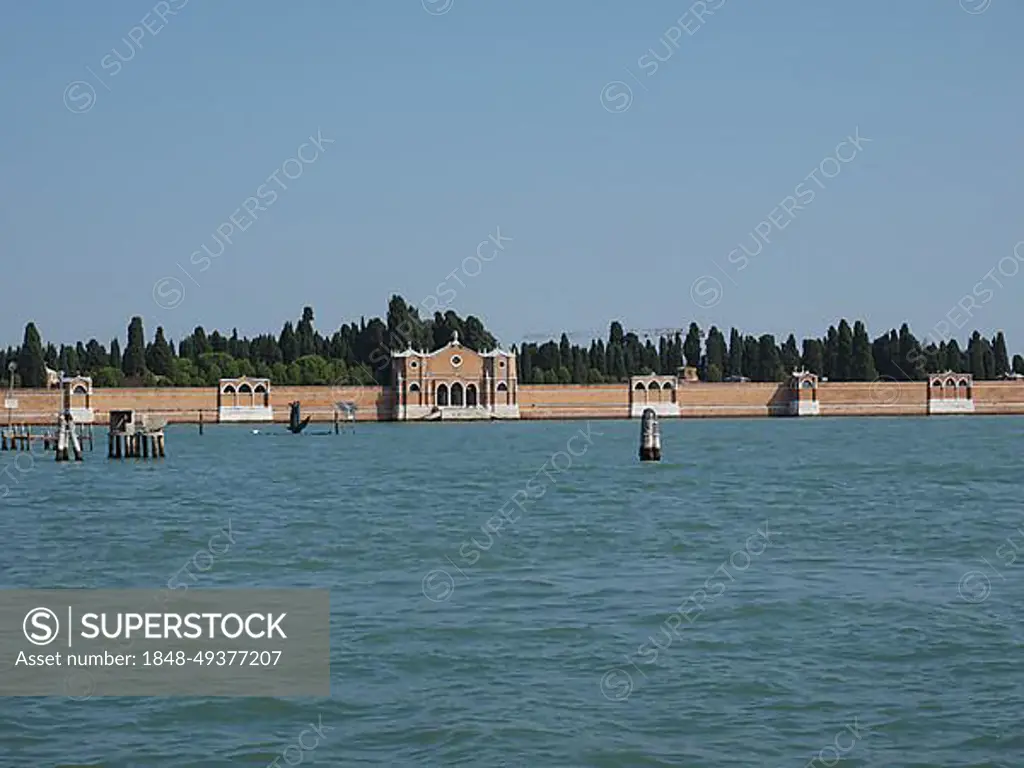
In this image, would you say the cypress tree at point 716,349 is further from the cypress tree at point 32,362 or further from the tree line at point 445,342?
the cypress tree at point 32,362

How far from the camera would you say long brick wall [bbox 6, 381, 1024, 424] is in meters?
51.6

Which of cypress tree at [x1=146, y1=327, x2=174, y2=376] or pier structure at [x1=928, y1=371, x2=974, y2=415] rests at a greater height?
cypress tree at [x1=146, y1=327, x2=174, y2=376]

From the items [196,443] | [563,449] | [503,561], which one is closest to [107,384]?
[196,443]

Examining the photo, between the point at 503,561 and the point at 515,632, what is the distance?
266 centimetres

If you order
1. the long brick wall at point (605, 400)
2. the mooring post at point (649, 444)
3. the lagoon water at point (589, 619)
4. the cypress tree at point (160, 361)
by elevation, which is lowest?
the lagoon water at point (589, 619)

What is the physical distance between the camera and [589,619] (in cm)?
744

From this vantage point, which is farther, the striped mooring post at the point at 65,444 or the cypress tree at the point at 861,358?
the cypress tree at the point at 861,358

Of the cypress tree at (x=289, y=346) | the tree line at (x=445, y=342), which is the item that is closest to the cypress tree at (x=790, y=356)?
the tree line at (x=445, y=342)

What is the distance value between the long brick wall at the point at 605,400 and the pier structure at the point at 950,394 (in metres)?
0.25

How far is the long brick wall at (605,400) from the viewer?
169ft

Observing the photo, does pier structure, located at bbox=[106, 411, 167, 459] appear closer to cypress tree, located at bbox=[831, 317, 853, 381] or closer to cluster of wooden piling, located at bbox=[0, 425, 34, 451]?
cluster of wooden piling, located at bbox=[0, 425, 34, 451]

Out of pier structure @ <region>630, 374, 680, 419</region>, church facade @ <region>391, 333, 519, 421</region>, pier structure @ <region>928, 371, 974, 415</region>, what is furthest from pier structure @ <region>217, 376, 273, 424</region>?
pier structure @ <region>928, 371, 974, 415</region>

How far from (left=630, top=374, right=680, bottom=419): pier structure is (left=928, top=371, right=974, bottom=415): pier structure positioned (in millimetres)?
9370

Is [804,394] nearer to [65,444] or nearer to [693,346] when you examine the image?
[693,346]
